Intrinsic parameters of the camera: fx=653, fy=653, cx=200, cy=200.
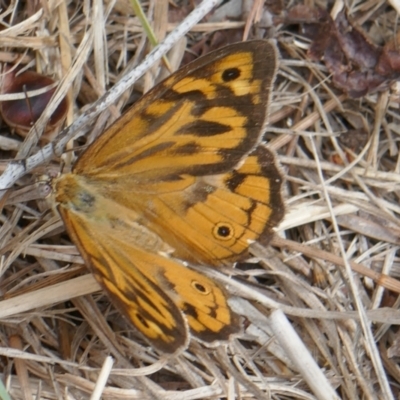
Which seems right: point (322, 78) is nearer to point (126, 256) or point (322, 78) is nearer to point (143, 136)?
point (143, 136)

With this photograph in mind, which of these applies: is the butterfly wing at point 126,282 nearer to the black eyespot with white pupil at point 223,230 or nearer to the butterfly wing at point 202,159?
the butterfly wing at point 202,159

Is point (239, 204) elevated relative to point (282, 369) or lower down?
elevated

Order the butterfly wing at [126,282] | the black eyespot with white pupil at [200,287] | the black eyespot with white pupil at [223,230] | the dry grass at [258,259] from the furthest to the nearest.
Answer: the dry grass at [258,259] < the black eyespot with white pupil at [223,230] < the black eyespot with white pupil at [200,287] < the butterfly wing at [126,282]

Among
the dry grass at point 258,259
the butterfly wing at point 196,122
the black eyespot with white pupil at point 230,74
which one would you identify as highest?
the black eyespot with white pupil at point 230,74

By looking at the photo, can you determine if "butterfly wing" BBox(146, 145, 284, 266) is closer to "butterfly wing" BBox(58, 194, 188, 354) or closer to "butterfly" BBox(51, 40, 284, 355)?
"butterfly" BBox(51, 40, 284, 355)

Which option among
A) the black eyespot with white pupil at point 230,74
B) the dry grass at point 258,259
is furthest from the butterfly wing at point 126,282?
the black eyespot with white pupil at point 230,74

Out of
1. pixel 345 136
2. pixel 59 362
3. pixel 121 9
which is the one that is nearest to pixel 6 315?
pixel 59 362

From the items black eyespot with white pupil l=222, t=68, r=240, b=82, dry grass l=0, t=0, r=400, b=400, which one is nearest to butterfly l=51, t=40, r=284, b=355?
black eyespot with white pupil l=222, t=68, r=240, b=82
